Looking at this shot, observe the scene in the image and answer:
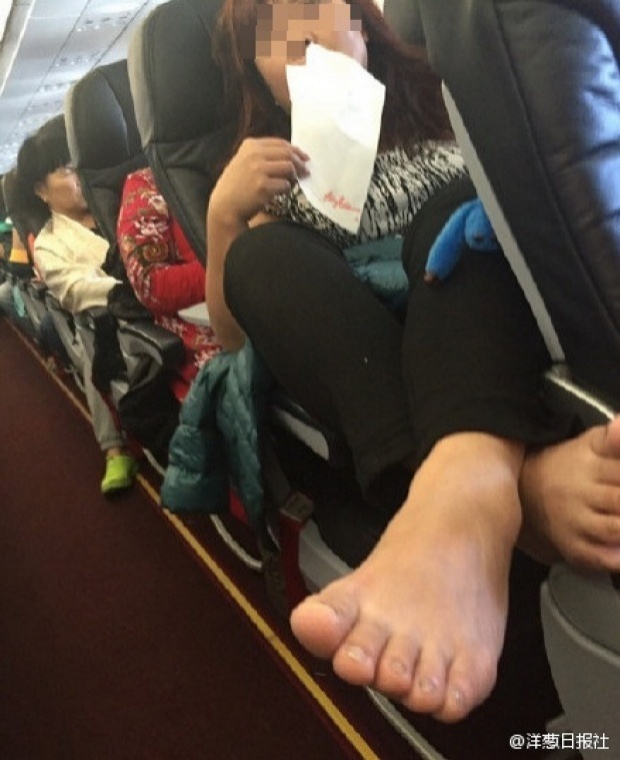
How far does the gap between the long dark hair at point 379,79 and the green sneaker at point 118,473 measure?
1.11 meters

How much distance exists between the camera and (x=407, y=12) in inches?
49.6

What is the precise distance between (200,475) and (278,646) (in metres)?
0.44

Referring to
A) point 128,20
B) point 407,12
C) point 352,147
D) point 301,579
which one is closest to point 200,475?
point 301,579

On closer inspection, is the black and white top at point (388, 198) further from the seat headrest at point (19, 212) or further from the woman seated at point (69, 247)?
the seat headrest at point (19, 212)

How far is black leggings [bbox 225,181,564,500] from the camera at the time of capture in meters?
0.57

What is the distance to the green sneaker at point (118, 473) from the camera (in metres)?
2.02

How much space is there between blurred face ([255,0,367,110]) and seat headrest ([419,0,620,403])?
584 mm

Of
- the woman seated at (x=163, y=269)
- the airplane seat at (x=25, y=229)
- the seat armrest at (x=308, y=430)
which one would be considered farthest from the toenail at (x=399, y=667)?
the airplane seat at (x=25, y=229)

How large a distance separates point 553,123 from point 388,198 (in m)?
0.58

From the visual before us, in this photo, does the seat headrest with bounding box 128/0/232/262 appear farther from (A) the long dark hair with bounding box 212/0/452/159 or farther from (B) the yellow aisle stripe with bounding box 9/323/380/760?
(B) the yellow aisle stripe with bounding box 9/323/380/760

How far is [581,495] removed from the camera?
0.52 metres

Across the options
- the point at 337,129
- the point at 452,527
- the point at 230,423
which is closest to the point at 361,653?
the point at 452,527

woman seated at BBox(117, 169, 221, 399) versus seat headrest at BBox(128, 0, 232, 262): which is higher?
seat headrest at BBox(128, 0, 232, 262)

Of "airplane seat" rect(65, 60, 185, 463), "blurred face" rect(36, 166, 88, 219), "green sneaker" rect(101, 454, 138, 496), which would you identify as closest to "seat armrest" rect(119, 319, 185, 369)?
"airplane seat" rect(65, 60, 185, 463)
